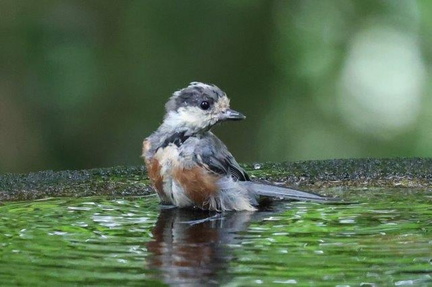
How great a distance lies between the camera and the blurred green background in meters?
8.54

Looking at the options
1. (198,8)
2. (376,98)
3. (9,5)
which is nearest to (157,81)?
(198,8)

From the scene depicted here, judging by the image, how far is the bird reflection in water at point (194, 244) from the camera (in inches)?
95.5

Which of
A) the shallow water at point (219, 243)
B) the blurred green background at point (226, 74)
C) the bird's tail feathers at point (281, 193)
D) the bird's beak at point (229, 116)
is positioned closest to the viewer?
the shallow water at point (219, 243)

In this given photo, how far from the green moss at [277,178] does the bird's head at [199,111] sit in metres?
0.37

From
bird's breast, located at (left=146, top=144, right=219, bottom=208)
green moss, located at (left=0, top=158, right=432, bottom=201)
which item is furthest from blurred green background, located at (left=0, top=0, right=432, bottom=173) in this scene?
bird's breast, located at (left=146, top=144, right=219, bottom=208)

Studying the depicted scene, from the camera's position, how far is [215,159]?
4227 millimetres

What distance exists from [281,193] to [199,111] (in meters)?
0.64

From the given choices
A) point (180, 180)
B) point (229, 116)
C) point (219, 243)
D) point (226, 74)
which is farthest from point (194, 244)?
point (226, 74)

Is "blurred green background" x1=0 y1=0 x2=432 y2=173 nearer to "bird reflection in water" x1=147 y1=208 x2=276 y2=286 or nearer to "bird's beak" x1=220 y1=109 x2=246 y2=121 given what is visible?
"bird's beak" x1=220 y1=109 x2=246 y2=121

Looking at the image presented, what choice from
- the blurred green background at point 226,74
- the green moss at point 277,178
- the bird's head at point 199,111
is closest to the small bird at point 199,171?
the bird's head at point 199,111

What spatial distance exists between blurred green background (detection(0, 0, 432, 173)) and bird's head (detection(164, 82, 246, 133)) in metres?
4.11

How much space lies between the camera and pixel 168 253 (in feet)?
9.19

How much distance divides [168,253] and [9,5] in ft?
20.2

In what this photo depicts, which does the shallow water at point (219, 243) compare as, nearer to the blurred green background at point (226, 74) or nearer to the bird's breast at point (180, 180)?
the bird's breast at point (180, 180)
